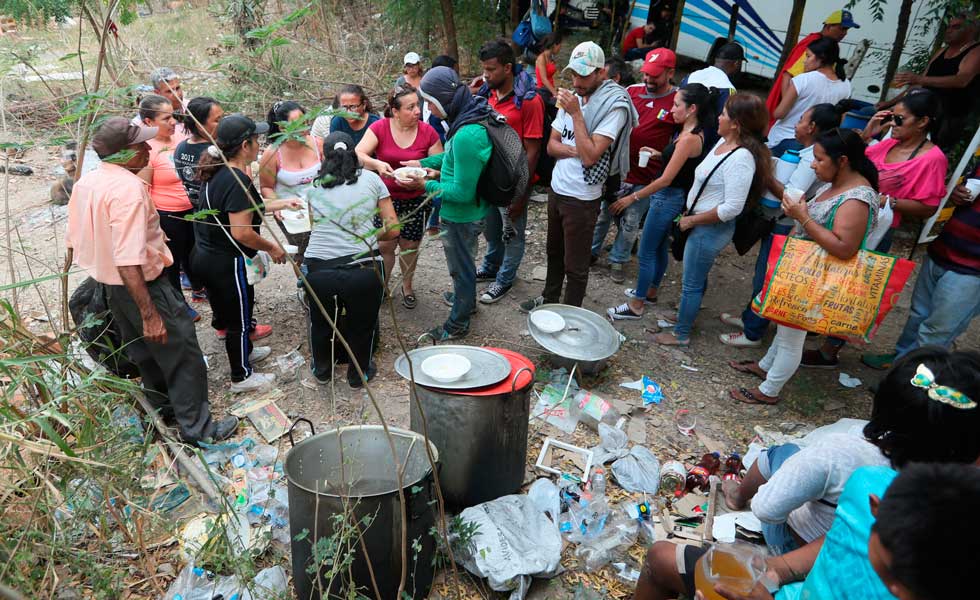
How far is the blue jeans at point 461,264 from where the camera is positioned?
13.3ft

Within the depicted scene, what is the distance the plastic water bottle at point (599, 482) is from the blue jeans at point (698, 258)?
1.69 meters

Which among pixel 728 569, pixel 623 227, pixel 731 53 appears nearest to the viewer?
pixel 728 569

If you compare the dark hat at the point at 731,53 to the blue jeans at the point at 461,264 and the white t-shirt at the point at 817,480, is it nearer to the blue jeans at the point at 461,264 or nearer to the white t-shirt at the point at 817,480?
the blue jeans at the point at 461,264

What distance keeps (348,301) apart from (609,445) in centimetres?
182

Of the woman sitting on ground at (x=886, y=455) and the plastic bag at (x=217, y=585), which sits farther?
the plastic bag at (x=217, y=585)

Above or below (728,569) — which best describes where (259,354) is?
below

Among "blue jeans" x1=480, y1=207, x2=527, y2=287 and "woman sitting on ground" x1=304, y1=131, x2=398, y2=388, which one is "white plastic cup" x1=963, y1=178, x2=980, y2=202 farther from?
"woman sitting on ground" x1=304, y1=131, x2=398, y2=388

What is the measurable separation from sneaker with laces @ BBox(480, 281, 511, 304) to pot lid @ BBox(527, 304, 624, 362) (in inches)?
43.1

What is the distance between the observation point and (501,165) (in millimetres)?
3791

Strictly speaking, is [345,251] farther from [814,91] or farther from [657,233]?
[814,91]

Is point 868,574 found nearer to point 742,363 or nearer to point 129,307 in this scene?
point 742,363

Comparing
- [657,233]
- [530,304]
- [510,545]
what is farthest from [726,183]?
[510,545]

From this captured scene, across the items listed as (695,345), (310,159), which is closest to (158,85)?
(310,159)

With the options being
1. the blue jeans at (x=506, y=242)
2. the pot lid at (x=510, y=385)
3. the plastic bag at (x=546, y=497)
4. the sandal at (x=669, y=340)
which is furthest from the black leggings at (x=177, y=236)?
the sandal at (x=669, y=340)
